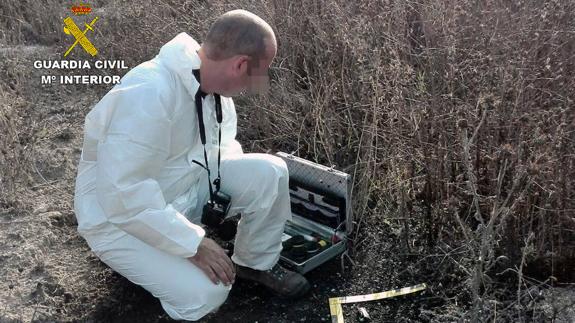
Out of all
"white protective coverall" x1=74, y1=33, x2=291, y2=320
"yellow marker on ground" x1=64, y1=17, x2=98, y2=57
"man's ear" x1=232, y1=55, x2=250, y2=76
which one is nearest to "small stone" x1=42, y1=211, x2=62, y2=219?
"white protective coverall" x1=74, y1=33, x2=291, y2=320

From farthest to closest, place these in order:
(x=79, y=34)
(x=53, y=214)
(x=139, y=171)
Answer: (x=79, y=34) → (x=53, y=214) → (x=139, y=171)

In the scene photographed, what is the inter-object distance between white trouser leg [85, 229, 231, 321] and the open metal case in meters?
0.48

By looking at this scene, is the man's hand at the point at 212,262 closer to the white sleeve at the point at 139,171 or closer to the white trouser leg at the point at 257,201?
the white sleeve at the point at 139,171

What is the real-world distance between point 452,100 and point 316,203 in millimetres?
773

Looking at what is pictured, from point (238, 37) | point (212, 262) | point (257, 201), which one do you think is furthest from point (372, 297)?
point (238, 37)

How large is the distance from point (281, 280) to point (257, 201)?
0.34 m

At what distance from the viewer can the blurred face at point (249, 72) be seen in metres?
2.44

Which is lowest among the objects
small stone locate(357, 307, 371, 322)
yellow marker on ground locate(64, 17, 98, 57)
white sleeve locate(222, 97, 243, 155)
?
small stone locate(357, 307, 371, 322)

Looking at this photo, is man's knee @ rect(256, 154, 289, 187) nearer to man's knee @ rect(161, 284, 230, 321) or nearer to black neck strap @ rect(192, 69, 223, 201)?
black neck strap @ rect(192, 69, 223, 201)

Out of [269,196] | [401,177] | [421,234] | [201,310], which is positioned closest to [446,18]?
[401,177]

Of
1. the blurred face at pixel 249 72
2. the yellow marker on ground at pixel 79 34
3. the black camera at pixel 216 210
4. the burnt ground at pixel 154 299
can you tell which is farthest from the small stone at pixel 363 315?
the yellow marker on ground at pixel 79 34

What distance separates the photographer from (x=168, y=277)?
8.41ft

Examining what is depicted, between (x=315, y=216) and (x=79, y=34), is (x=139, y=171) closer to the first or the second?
(x=315, y=216)

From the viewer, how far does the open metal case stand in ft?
9.60
